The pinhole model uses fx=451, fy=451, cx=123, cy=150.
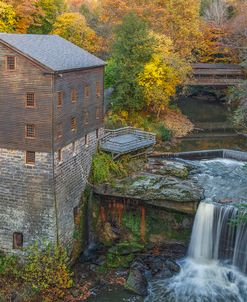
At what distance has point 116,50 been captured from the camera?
157 ft

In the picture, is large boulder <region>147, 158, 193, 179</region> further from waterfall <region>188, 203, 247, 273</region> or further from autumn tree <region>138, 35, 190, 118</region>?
autumn tree <region>138, 35, 190, 118</region>

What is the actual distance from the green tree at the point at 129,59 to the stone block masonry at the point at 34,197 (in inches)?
829

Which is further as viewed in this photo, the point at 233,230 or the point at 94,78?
the point at 94,78

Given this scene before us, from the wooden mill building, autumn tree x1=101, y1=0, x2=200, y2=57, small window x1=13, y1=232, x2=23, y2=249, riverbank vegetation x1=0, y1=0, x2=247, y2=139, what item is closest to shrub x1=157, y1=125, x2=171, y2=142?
riverbank vegetation x1=0, y1=0, x2=247, y2=139

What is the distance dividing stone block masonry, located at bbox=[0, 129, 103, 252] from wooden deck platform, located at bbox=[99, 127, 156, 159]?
5176 millimetres

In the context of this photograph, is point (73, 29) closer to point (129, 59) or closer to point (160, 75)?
point (129, 59)

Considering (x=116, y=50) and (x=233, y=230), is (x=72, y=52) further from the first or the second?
(x=116, y=50)

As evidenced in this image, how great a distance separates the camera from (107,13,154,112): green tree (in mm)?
47000

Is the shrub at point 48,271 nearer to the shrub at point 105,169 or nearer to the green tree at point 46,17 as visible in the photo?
the shrub at point 105,169

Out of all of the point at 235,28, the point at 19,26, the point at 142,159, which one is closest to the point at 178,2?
the point at 235,28

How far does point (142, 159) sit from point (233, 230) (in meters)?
9.67

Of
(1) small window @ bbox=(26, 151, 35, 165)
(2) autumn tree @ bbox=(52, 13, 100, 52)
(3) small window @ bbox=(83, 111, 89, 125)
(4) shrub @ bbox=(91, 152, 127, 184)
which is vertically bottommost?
(4) shrub @ bbox=(91, 152, 127, 184)

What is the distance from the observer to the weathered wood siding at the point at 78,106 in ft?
88.3

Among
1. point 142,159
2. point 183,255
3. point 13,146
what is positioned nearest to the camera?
point 13,146
